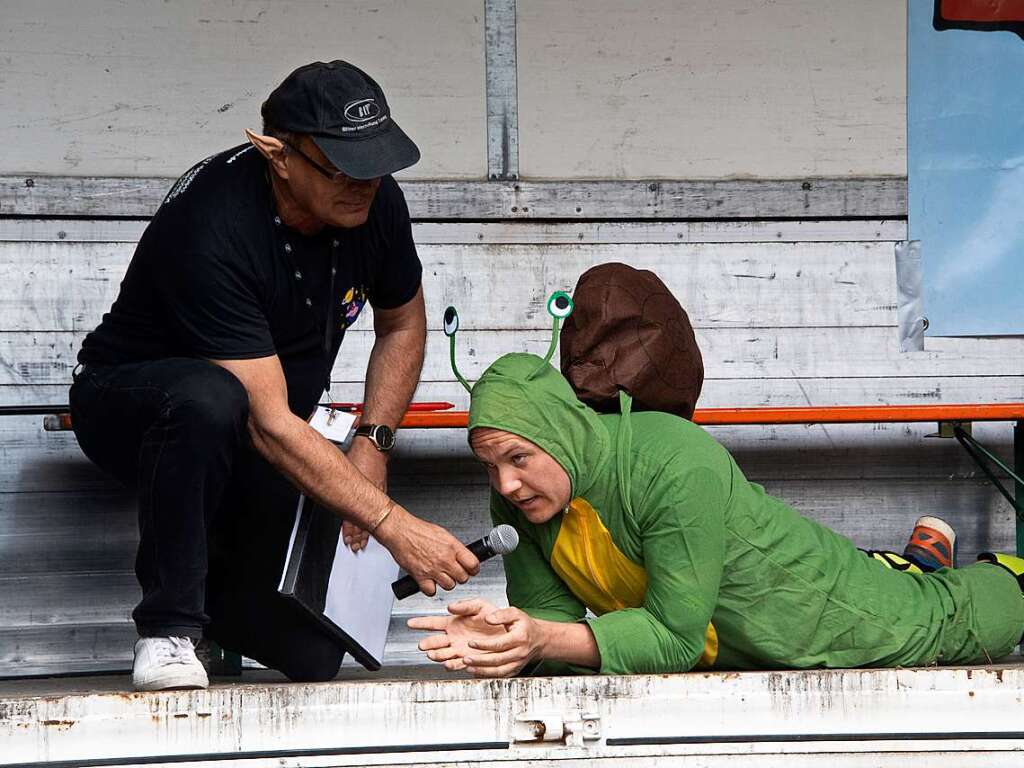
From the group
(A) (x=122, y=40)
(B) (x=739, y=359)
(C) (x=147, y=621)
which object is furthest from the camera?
(B) (x=739, y=359)

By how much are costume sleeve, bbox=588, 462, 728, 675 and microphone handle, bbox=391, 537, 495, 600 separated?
0.66 ft

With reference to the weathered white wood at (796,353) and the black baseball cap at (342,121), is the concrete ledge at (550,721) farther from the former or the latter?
the weathered white wood at (796,353)

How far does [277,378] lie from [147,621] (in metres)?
0.45

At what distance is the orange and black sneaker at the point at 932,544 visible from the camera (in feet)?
10.1

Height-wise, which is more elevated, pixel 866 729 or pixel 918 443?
pixel 918 443

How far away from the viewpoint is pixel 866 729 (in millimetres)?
2062

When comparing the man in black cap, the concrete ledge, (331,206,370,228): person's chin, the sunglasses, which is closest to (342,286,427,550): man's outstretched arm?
the man in black cap

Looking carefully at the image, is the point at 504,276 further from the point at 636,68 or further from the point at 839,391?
the point at 839,391

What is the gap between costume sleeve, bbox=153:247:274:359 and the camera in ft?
7.47

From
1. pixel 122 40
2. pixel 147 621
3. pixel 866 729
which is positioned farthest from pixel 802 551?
pixel 122 40

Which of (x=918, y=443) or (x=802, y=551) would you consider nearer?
(x=802, y=551)

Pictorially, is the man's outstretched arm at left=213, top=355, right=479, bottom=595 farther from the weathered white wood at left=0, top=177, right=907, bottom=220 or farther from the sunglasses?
the weathered white wood at left=0, top=177, right=907, bottom=220

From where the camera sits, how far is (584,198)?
133 inches

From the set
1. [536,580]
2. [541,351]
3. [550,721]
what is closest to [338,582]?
[536,580]
